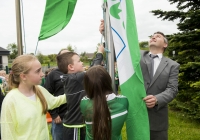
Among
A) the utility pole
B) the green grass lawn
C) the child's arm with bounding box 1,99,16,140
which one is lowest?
the green grass lawn

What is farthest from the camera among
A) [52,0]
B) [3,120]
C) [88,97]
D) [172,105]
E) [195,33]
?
[172,105]

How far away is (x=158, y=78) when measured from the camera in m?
2.72

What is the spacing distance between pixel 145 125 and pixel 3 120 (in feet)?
4.21

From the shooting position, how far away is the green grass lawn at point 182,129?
5421mm

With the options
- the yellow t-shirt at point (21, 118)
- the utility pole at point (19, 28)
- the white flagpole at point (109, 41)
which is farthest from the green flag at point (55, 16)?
the yellow t-shirt at point (21, 118)

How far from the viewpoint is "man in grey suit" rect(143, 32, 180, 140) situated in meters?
2.71

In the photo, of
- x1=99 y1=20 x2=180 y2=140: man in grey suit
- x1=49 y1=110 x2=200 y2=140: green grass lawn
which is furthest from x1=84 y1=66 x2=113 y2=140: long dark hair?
x1=49 y1=110 x2=200 y2=140: green grass lawn

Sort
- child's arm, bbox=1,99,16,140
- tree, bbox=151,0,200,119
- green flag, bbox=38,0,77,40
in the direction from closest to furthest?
child's arm, bbox=1,99,16,140 → green flag, bbox=38,0,77,40 → tree, bbox=151,0,200,119

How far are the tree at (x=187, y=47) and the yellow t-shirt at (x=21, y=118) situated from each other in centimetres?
488

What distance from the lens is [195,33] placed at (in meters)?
6.36

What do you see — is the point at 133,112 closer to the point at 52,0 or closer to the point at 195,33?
the point at 52,0

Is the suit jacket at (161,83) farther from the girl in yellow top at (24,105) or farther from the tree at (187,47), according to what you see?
the tree at (187,47)

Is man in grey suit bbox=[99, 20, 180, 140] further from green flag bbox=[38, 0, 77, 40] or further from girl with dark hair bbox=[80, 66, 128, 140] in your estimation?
girl with dark hair bbox=[80, 66, 128, 140]

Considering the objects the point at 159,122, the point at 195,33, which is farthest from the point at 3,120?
the point at 195,33
